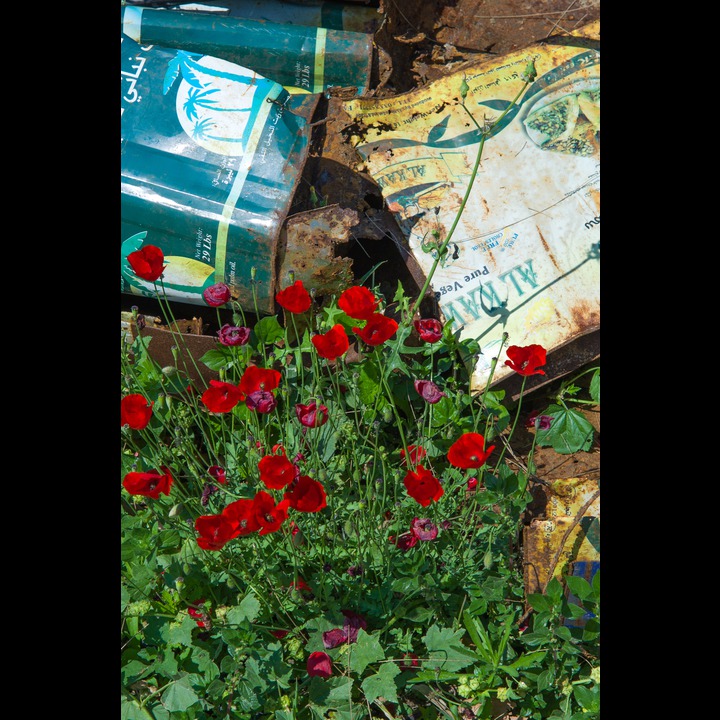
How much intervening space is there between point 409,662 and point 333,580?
20cm

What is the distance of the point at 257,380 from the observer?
1.27 meters

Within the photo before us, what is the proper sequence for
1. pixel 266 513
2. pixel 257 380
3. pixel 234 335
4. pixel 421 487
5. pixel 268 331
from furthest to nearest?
pixel 268 331 → pixel 234 335 → pixel 257 380 → pixel 421 487 → pixel 266 513

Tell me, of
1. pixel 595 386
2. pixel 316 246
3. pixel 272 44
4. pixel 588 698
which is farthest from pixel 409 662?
pixel 272 44

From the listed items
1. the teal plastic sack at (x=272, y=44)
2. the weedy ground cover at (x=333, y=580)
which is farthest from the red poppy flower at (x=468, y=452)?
the teal plastic sack at (x=272, y=44)

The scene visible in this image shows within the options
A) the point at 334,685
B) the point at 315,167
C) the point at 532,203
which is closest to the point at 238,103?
the point at 315,167

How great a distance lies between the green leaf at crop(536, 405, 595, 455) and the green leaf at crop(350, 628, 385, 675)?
68 centimetres

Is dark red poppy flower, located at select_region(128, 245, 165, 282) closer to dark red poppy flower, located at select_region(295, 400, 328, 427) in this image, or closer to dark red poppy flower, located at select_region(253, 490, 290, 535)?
dark red poppy flower, located at select_region(295, 400, 328, 427)

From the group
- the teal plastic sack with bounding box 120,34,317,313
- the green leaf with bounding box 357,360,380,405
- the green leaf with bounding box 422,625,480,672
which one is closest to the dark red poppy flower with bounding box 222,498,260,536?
the green leaf with bounding box 422,625,480,672

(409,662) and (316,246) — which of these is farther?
(316,246)

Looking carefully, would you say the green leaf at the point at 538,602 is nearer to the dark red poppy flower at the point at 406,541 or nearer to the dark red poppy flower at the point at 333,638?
the dark red poppy flower at the point at 406,541

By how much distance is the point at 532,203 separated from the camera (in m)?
1.90

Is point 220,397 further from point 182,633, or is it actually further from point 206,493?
point 182,633

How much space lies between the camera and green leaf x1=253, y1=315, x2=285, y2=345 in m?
1.79

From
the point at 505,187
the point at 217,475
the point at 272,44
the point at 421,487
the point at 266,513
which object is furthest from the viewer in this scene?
the point at 272,44
